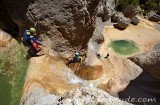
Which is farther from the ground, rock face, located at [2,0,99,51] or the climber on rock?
rock face, located at [2,0,99,51]

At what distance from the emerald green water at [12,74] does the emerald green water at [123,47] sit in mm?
8607

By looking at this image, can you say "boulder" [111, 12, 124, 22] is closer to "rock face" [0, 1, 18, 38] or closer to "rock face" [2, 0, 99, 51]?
"rock face" [2, 0, 99, 51]

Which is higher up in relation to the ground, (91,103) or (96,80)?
(91,103)

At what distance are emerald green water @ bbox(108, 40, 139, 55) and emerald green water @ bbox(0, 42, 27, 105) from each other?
8607mm

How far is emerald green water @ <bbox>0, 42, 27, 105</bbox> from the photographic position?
12.1 meters

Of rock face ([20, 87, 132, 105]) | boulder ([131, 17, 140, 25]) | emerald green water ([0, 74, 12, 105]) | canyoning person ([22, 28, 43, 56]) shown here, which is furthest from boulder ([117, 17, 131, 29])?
rock face ([20, 87, 132, 105])

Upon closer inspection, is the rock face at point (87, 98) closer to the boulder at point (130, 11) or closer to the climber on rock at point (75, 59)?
the climber on rock at point (75, 59)

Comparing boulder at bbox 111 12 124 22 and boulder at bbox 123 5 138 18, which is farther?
boulder at bbox 123 5 138 18

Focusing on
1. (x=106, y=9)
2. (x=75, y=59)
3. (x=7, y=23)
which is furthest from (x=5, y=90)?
(x=106, y=9)

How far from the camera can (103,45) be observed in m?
20.8

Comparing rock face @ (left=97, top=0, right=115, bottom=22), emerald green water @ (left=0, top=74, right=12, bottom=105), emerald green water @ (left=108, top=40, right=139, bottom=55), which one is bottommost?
emerald green water @ (left=108, top=40, right=139, bottom=55)

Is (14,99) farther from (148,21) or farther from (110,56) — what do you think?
(148,21)

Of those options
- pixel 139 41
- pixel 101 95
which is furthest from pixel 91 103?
pixel 139 41

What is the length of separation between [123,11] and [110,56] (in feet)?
27.4
